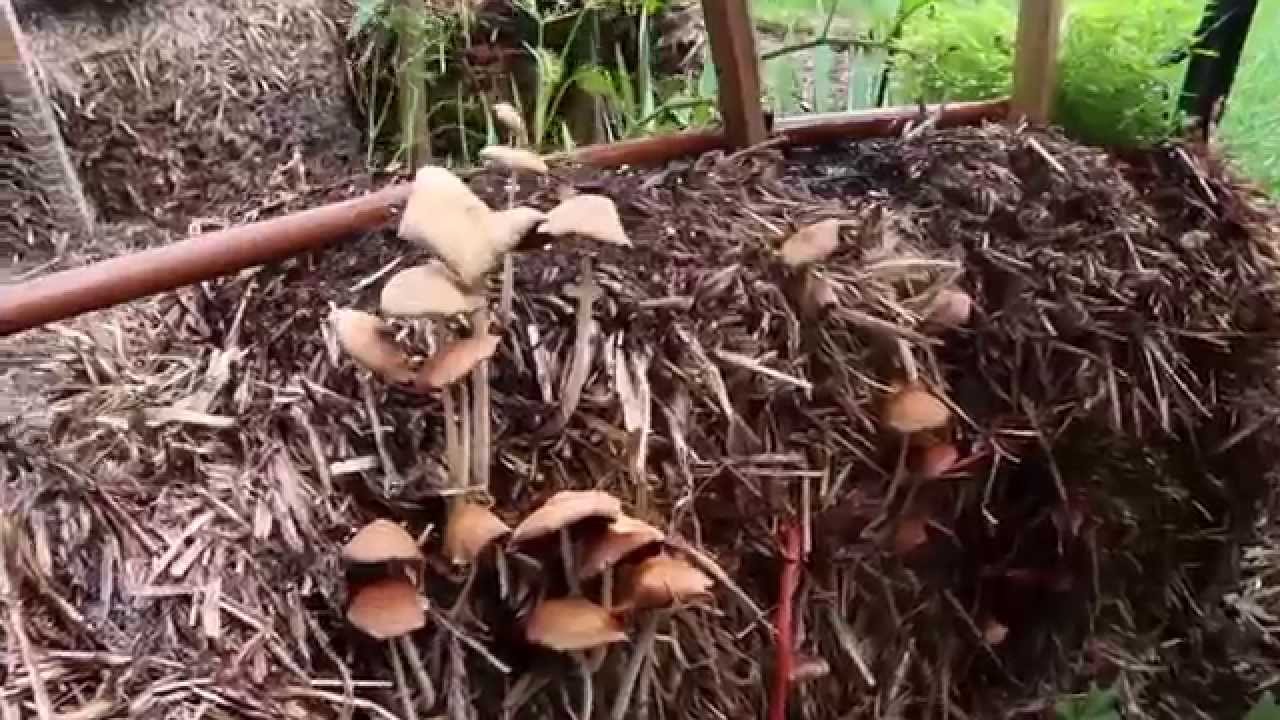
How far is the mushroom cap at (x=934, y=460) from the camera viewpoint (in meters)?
1.21

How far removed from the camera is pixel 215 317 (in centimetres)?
112

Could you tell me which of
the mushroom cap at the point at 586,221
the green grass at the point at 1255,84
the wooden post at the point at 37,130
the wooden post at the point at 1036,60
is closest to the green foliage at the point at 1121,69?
the wooden post at the point at 1036,60

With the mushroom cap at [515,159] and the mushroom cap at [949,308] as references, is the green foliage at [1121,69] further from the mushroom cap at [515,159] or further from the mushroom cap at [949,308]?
the mushroom cap at [515,159]

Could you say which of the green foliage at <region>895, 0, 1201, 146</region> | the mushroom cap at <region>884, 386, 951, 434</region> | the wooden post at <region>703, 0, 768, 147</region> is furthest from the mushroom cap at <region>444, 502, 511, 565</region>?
the green foliage at <region>895, 0, 1201, 146</region>

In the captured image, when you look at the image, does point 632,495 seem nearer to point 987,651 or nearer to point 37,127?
point 987,651

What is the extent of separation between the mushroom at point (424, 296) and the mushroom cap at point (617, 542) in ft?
0.60

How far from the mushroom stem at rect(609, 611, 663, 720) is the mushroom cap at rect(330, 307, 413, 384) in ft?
0.87

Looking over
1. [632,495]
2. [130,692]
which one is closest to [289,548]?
[130,692]

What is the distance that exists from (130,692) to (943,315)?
72 cm

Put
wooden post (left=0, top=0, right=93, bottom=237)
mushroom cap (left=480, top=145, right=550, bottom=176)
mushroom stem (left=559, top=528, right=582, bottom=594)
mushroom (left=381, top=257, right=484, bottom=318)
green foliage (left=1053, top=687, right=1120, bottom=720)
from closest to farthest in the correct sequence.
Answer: mushroom (left=381, top=257, right=484, bottom=318)
mushroom stem (left=559, top=528, right=582, bottom=594)
mushroom cap (left=480, top=145, right=550, bottom=176)
green foliage (left=1053, top=687, right=1120, bottom=720)
wooden post (left=0, top=0, right=93, bottom=237)

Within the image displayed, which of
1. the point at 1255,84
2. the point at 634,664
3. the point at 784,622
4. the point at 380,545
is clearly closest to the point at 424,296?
the point at 380,545

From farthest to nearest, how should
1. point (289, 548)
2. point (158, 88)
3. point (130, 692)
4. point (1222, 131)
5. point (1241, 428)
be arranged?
point (158, 88) < point (1222, 131) < point (1241, 428) < point (289, 548) < point (130, 692)

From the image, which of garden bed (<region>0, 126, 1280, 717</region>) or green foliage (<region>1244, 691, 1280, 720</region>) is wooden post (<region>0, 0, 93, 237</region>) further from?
green foliage (<region>1244, 691, 1280, 720</region>)

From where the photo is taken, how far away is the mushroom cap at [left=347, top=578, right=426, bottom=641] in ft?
2.94
